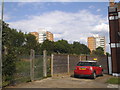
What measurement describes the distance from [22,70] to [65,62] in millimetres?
6836

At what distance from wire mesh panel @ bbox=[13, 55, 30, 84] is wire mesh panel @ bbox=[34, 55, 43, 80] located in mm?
956

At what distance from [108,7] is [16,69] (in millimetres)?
11408

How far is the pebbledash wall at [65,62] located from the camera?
1477 cm

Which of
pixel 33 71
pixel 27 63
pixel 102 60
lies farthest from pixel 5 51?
pixel 102 60

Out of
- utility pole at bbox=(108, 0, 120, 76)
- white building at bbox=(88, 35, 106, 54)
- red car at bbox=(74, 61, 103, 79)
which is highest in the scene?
white building at bbox=(88, 35, 106, 54)

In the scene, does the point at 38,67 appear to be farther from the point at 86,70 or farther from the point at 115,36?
the point at 115,36

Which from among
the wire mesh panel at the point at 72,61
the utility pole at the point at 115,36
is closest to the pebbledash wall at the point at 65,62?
the wire mesh panel at the point at 72,61

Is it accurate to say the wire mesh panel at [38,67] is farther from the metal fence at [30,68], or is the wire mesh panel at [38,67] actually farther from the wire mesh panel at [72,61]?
the wire mesh panel at [72,61]

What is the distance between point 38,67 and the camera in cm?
1238

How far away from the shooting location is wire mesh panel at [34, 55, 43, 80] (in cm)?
1178

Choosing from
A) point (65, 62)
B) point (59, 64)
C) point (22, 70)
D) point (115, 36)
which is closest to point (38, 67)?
point (22, 70)

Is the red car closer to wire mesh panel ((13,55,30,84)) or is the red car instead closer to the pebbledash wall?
the pebbledash wall

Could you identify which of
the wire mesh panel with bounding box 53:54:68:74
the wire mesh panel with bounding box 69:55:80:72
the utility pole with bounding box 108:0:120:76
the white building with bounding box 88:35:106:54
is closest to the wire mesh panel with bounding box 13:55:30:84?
the wire mesh panel with bounding box 53:54:68:74

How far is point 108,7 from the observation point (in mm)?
16391
